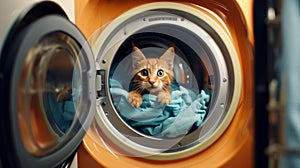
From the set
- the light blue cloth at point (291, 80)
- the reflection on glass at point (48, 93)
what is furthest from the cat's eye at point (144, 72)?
the light blue cloth at point (291, 80)

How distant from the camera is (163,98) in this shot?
54.6 inches

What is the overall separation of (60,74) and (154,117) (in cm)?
36

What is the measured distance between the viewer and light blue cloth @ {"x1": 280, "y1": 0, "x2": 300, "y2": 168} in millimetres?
675

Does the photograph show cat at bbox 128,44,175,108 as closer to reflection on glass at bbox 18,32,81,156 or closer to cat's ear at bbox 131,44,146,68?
cat's ear at bbox 131,44,146,68

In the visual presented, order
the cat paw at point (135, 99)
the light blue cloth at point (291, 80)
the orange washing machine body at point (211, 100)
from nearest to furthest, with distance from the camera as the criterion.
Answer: the light blue cloth at point (291, 80) → the orange washing machine body at point (211, 100) → the cat paw at point (135, 99)

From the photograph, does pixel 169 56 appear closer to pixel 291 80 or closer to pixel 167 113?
pixel 167 113

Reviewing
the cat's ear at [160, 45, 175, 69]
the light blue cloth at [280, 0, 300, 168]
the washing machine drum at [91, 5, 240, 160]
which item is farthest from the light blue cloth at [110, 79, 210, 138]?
the light blue cloth at [280, 0, 300, 168]

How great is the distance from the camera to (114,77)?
1.37m

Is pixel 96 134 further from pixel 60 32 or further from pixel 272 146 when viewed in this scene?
pixel 272 146

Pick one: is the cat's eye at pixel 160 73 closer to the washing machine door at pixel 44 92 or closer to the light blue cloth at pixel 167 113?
the light blue cloth at pixel 167 113

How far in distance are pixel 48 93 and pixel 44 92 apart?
0.13 feet

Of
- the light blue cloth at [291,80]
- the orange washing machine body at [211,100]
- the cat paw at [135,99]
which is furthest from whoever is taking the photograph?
the cat paw at [135,99]

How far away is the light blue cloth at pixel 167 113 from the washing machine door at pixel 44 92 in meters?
0.15

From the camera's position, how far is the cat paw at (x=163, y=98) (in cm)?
137
